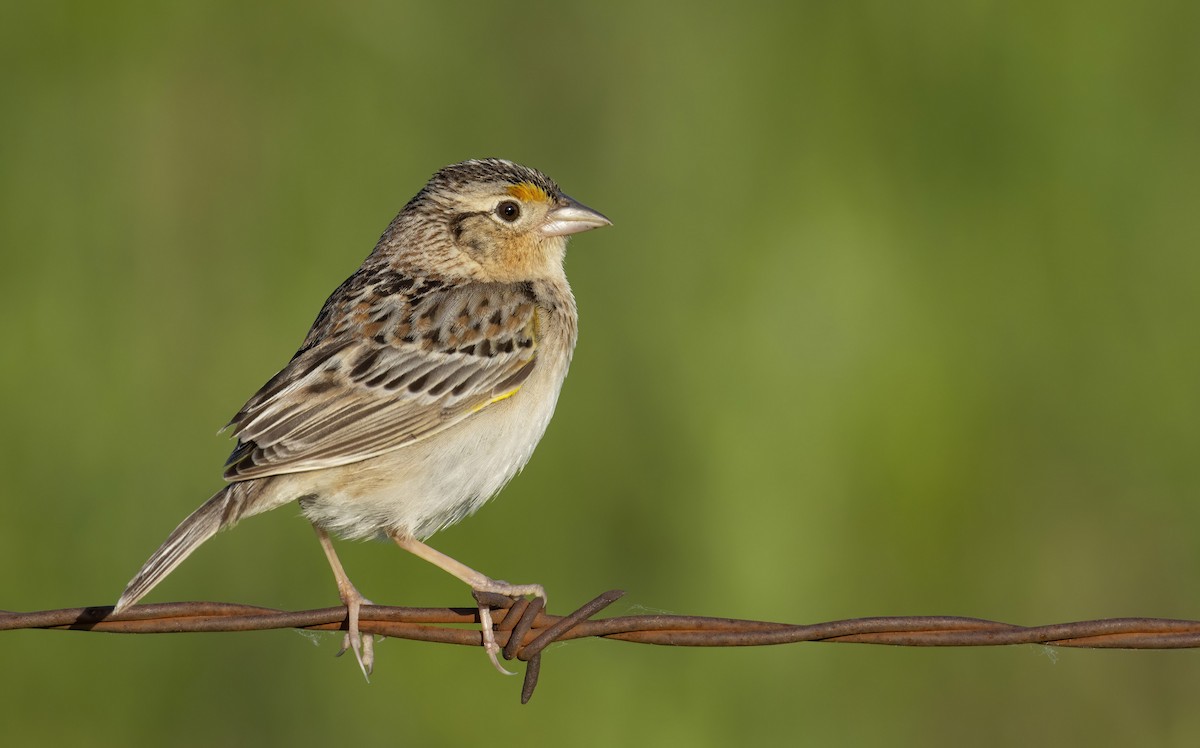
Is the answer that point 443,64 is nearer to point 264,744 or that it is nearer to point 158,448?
point 158,448

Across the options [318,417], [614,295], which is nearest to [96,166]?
[614,295]

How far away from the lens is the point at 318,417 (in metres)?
5.44

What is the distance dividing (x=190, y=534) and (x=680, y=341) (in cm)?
405

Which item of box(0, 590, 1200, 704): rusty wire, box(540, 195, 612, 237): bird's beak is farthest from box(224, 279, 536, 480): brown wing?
box(0, 590, 1200, 704): rusty wire

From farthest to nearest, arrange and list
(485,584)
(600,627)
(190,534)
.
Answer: (485,584), (190,534), (600,627)

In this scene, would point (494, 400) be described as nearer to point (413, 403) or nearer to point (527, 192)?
point (413, 403)

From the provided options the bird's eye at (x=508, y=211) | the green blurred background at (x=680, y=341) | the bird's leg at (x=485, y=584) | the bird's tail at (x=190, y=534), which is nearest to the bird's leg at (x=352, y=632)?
the bird's leg at (x=485, y=584)

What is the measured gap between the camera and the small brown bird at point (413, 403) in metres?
5.29

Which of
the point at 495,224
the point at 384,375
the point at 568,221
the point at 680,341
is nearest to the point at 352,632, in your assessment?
the point at 384,375

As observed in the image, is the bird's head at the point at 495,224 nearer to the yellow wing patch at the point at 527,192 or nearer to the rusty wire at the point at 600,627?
the yellow wing patch at the point at 527,192

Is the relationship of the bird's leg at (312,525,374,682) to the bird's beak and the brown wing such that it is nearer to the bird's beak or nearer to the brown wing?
the brown wing

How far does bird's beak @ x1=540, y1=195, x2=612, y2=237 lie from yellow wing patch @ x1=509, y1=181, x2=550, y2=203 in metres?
0.09

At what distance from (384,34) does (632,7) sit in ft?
5.05

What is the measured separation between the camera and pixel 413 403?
5.57 meters
